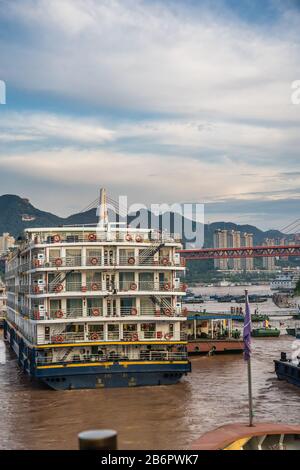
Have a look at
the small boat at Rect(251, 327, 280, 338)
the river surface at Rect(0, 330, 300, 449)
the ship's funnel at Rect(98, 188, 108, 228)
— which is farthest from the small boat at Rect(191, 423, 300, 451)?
the small boat at Rect(251, 327, 280, 338)

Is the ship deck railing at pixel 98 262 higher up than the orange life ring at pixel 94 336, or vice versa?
the ship deck railing at pixel 98 262

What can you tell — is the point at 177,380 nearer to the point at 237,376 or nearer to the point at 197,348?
the point at 237,376

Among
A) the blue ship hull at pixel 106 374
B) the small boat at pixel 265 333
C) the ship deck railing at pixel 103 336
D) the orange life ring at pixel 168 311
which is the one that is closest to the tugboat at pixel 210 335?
the small boat at pixel 265 333

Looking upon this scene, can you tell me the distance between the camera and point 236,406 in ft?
103

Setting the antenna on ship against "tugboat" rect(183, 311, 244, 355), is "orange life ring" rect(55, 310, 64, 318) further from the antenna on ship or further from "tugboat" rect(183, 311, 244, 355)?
"tugboat" rect(183, 311, 244, 355)

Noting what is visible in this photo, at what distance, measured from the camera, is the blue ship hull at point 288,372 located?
37.5m

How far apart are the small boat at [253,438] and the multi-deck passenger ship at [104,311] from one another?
1522cm

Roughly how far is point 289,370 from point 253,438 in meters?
21.7

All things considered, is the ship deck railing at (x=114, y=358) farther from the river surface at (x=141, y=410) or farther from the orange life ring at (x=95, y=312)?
the orange life ring at (x=95, y=312)

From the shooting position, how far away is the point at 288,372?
128ft

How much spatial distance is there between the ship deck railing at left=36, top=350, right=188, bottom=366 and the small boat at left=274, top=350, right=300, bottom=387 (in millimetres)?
7275

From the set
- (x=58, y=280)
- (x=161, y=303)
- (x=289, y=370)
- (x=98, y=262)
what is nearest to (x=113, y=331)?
(x=161, y=303)

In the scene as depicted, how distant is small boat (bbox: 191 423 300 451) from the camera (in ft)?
56.5
